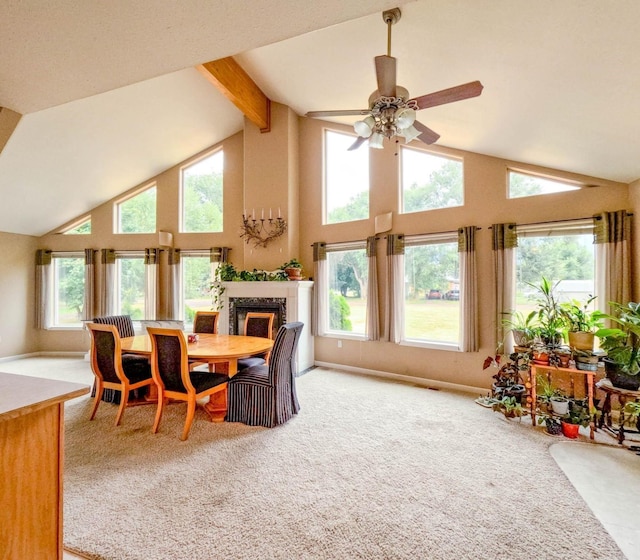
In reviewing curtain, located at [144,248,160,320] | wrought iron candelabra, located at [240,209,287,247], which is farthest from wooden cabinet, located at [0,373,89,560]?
curtain, located at [144,248,160,320]

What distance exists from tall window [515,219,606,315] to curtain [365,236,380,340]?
1.88 m

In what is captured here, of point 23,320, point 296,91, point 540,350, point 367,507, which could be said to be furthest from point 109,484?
point 23,320

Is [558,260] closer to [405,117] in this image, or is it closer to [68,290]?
[405,117]

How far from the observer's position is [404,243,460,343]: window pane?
4461 mm

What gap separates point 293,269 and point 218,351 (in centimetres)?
219

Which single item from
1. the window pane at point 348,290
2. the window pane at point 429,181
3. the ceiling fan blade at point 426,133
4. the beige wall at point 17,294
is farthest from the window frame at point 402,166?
the beige wall at point 17,294

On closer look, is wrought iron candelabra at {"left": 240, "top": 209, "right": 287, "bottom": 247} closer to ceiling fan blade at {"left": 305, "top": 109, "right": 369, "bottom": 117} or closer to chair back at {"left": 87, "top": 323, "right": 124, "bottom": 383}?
ceiling fan blade at {"left": 305, "top": 109, "right": 369, "bottom": 117}

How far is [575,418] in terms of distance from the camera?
115 inches

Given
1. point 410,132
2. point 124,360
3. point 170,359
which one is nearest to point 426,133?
point 410,132

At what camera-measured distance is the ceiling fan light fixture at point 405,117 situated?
2.40 metres

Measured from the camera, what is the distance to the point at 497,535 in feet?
5.86

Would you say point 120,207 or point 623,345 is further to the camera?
point 120,207

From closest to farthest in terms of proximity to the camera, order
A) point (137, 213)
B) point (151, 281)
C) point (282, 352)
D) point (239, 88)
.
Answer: point (282, 352), point (239, 88), point (151, 281), point (137, 213)

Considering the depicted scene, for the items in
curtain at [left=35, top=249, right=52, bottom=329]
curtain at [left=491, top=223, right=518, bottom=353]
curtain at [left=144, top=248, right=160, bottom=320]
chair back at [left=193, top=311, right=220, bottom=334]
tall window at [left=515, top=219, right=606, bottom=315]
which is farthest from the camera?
curtain at [left=35, top=249, right=52, bottom=329]
